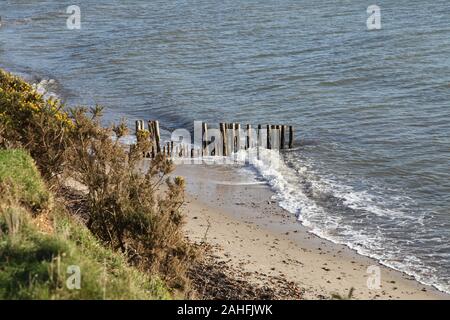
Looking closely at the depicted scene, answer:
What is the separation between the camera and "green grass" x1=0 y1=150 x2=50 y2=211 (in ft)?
38.8

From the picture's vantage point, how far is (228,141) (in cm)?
2497

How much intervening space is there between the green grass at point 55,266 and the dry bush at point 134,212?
1.05 metres

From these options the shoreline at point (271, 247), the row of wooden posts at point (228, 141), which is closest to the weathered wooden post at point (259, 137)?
the row of wooden posts at point (228, 141)

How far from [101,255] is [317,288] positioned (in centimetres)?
544

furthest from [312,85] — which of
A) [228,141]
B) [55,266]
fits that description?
[55,266]

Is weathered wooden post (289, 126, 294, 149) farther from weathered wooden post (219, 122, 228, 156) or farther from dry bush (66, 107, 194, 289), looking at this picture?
dry bush (66, 107, 194, 289)

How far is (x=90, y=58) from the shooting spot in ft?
138

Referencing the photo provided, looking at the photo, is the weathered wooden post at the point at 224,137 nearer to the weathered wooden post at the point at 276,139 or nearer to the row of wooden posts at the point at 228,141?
the row of wooden posts at the point at 228,141

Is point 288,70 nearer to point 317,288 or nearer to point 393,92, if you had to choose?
point 393,92

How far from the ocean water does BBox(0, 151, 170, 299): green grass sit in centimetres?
784

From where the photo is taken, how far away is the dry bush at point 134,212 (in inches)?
493

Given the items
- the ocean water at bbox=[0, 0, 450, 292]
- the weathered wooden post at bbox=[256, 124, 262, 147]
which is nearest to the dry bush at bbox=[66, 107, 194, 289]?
the ocean water at bbox=[0, 0, 450, 292]
